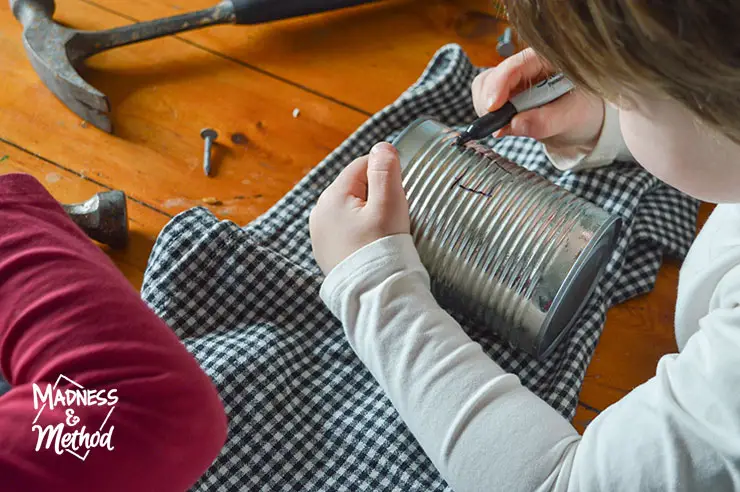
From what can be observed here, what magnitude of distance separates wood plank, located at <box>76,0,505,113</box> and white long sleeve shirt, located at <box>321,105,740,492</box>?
34cm

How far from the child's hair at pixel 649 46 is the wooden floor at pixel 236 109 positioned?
0.40m

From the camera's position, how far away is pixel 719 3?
34 centimetres

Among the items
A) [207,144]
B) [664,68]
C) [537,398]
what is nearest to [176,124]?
[207,144]

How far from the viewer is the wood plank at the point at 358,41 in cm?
92

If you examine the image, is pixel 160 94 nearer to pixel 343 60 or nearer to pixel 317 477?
pixel 343 60

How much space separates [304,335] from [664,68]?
44 cm

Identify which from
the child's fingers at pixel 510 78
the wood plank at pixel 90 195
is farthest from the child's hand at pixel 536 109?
the wood plank at pixel 90 195

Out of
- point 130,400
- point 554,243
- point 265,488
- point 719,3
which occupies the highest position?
point 719,3

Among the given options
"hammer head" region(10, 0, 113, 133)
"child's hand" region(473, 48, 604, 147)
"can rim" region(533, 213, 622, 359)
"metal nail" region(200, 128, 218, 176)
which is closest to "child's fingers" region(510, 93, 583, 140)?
"child's hand" region(473, 48, 604, 147)

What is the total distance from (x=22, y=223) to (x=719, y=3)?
0.52 meters

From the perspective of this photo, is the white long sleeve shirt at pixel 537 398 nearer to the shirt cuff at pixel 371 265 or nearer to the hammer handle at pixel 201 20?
the shirt cuff at pixel 371 265

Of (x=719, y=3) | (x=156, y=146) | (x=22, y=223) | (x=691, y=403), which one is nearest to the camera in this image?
(x=719, y=3)

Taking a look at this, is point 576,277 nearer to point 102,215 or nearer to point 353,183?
point 353,183

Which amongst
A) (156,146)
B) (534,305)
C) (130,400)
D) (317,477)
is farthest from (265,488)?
(156,146)
